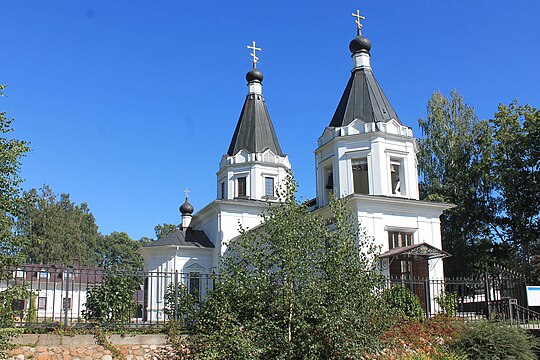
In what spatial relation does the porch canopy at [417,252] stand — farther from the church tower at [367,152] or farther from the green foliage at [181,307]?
the green foliage at [181,307]

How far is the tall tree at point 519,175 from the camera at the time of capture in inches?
1169

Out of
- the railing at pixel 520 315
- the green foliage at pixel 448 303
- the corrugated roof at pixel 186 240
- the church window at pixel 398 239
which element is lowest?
the railing at pixel 520 315

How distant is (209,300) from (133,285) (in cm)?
197

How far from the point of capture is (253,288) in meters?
10.9

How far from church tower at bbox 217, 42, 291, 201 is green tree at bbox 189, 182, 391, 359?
1876 cm

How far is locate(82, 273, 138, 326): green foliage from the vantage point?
12008 millimetres

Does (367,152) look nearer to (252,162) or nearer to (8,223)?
(252,162)

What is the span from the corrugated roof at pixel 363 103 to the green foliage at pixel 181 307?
498 inches

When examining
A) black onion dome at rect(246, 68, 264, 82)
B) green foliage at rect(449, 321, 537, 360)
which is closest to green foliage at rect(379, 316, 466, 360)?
green foliage at rect(449, 321, 537, 360)

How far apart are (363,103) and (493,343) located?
43.0ft

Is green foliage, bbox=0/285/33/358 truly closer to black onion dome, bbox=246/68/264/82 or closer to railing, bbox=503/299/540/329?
railing, bbox=503/299/540/329

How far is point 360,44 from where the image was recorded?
84.3 feet

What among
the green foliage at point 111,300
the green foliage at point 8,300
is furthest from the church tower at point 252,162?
the green foliage at point 8,300

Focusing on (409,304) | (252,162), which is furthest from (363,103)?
(409,304)
